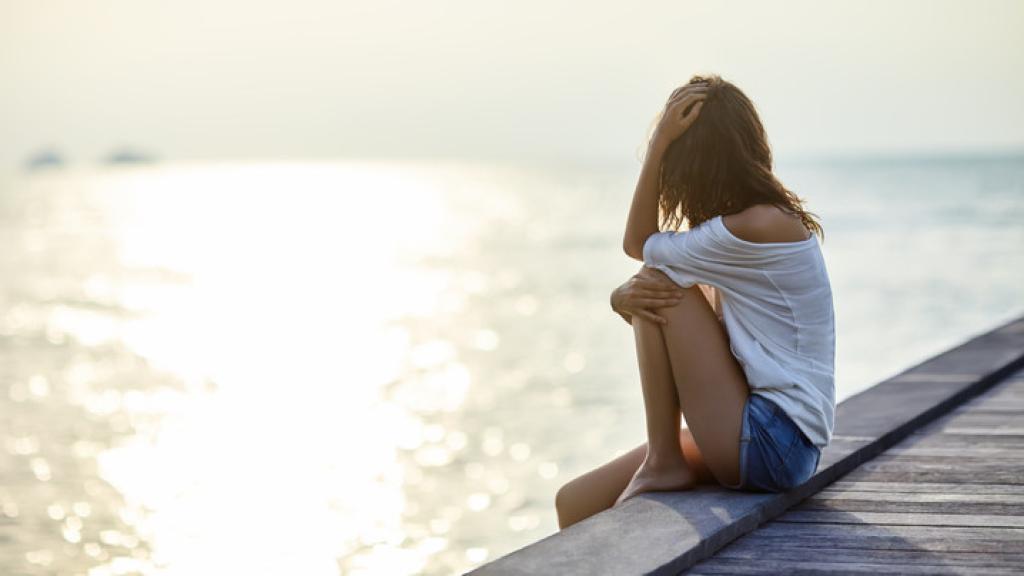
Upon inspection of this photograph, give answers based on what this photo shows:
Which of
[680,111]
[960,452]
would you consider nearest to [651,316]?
[680,111]

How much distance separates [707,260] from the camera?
3.35 metres

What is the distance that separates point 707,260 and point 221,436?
8.75 meters

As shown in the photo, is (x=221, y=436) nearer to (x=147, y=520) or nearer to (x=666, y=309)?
(x=147, y=520)

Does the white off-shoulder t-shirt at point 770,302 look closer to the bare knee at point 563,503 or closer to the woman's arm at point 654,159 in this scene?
the woman's arm at point 654,159

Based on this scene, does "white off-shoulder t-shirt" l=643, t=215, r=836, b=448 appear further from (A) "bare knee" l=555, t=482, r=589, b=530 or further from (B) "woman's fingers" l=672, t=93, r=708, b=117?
(A) "bare knee" l=555, t=482, r=589, b=530

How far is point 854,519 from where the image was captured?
3.40 metres

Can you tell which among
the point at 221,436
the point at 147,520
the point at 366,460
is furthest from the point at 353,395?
the point at 147,520

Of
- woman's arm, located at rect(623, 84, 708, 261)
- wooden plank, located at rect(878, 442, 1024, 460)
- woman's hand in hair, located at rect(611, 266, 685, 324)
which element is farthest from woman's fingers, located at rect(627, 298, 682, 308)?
wooden plank, located at rect(878, 442, 1024, 460)

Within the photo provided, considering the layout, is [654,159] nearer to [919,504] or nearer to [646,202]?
[646,202]

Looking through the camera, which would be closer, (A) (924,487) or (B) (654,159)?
(B) (654,159)

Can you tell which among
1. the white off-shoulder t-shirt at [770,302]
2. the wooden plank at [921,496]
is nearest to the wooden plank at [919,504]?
the wooden plank at [921,496]

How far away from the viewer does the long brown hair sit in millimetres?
3391

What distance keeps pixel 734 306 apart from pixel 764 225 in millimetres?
221

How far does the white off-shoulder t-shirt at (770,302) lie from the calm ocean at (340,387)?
435 centimetres
